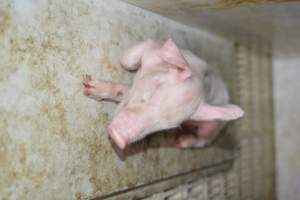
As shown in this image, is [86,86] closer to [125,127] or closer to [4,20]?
[125,127]

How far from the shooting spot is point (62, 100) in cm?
148

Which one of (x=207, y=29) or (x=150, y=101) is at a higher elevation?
(x=207, y=29)

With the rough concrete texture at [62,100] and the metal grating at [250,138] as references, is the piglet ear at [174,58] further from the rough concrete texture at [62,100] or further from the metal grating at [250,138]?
the metal grating at [250,138]

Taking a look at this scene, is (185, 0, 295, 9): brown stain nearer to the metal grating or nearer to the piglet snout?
the piglet snout

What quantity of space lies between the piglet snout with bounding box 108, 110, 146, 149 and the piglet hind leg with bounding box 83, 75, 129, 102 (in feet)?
0.45

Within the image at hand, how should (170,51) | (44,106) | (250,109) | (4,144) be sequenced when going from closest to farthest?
(4,144)
(44,106)
(170,51)
(250,109)

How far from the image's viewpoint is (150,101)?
1.60m

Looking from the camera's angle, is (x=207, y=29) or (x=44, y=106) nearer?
(x=44, y=106)

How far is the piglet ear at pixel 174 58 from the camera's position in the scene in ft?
5.15

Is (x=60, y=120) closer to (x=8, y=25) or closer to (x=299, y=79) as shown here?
(x=8, y=25)

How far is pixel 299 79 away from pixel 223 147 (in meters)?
0.97

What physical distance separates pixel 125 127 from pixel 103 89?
0.67 ft

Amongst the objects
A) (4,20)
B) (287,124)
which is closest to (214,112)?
(4,20)

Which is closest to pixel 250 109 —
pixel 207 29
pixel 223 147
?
pixel 223 147
